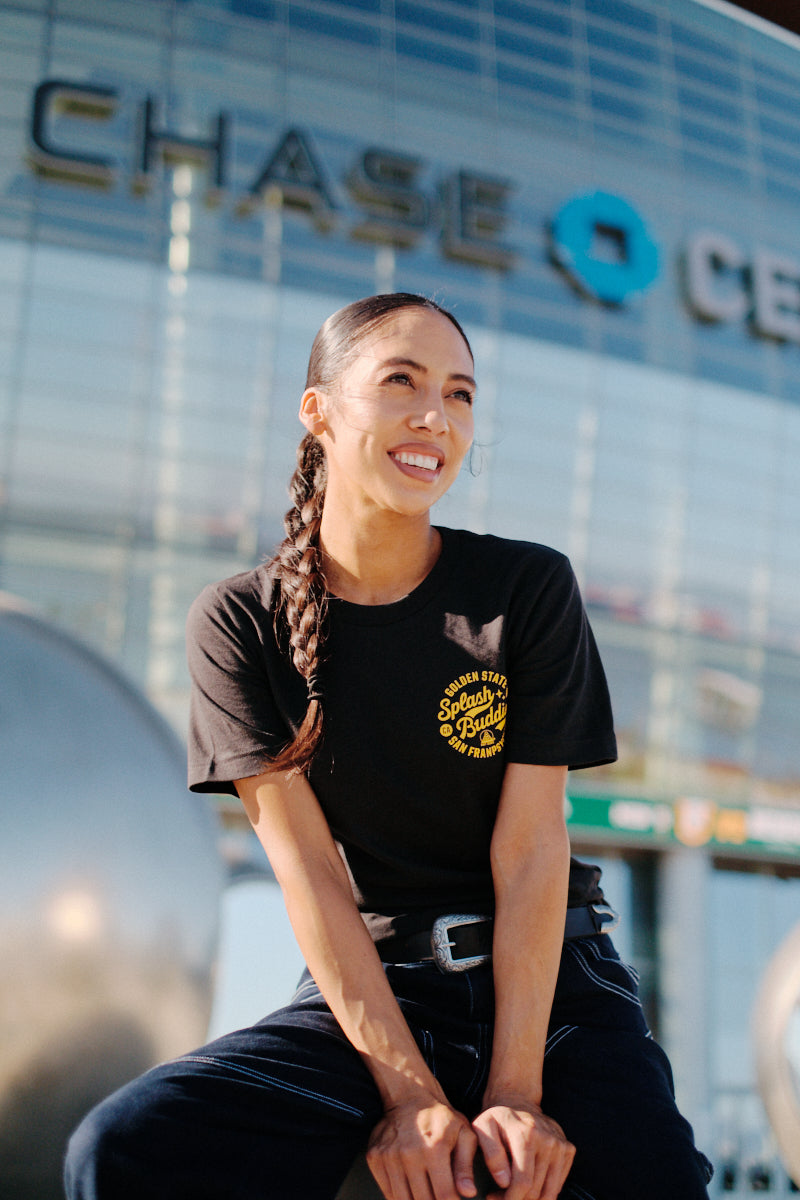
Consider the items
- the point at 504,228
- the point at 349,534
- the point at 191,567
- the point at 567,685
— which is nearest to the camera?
the point at 567,685

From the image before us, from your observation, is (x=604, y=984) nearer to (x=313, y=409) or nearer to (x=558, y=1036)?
(x=558, y=1036)

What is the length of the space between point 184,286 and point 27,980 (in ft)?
46.3

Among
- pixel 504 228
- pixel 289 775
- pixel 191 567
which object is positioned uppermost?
pixel 504 228

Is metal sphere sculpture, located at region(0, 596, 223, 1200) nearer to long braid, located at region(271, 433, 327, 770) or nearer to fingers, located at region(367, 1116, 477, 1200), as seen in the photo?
long braid, located at region(271, 433, 327, 770)

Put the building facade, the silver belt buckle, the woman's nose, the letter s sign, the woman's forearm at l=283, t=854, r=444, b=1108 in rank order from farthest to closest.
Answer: the letter s sign < the building facade < the woman's nose < the silver belt buckle < the woman's forearm at l=283, t=854, r=444, b=1108

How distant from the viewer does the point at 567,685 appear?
63.0 inches

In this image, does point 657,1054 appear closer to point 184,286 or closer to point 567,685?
point 567,685

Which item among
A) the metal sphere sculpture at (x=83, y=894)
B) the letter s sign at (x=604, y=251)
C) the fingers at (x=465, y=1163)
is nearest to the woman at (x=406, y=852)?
the fingers at (x=465, y=1163)

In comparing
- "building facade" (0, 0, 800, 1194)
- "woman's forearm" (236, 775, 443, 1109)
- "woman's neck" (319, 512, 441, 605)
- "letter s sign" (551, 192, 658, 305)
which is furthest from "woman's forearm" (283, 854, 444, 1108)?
"letter s sign" (551, 192, 658, 305)

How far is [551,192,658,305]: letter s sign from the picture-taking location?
16.4 meters

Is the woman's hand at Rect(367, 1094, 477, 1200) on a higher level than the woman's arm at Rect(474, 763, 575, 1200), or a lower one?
lower

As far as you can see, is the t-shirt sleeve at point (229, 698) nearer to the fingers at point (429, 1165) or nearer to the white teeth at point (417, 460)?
the white teeth at point (417, 460)

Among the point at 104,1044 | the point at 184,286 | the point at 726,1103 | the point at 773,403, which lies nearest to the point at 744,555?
the point at 773,403

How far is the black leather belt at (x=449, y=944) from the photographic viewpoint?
1499 mm
